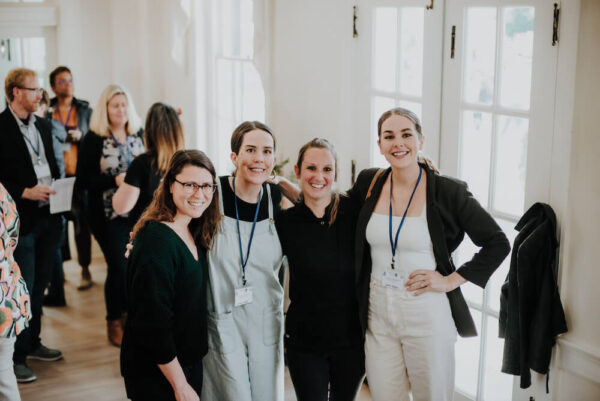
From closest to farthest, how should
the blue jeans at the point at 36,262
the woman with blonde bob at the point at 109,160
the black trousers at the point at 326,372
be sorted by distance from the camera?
the black trousers at the point at 326,372, the blue jeans at the point at 36,262, the woman with blonde bob at the point at 109,160

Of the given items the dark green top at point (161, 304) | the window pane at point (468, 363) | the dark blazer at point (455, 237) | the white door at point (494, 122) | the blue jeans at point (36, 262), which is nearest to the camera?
the dark green top at point (161, 304)

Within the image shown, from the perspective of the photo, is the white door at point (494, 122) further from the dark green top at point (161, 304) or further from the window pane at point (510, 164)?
the dark green top at point (161, 304)

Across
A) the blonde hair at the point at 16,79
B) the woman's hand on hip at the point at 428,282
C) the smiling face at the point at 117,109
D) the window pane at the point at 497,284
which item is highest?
the blonde hair at the point at 16,79

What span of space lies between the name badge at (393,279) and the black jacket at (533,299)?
1.73 ft

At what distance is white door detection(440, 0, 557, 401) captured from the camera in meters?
3.01

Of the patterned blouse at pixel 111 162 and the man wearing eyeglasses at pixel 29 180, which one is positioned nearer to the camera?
the man wearing eyeglasses at pixel 29 180

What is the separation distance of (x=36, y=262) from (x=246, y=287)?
7.51 feet

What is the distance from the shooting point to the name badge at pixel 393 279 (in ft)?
9.04

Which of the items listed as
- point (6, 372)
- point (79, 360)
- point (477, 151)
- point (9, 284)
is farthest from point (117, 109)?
point (477, 151)

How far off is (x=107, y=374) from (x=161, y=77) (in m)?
3.25

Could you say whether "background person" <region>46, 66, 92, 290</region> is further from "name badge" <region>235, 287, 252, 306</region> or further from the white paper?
"name badge" <region>235, 287, 252, 306</region>

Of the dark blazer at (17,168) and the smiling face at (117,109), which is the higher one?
the smiling face at (117,109)

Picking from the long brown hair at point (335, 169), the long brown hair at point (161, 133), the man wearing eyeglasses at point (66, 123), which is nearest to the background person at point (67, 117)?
the man wearing eyeglasses at point (66, 123)

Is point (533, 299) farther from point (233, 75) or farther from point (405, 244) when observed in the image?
point (233, 75)
